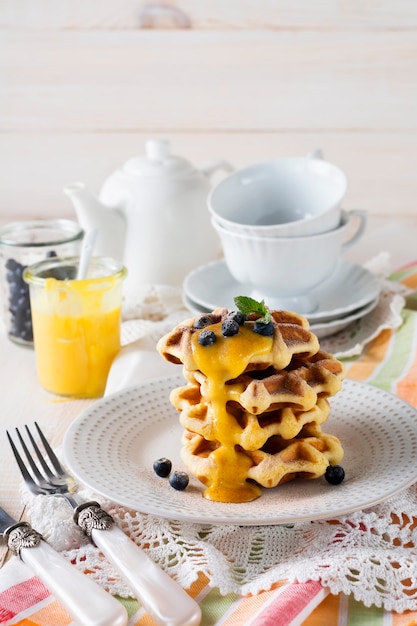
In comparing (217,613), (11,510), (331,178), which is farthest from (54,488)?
(331,178)

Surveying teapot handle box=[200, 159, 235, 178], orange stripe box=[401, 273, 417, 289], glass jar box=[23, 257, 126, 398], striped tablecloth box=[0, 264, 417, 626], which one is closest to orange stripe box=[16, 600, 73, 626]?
striped tablecloth box=[0, 264, 417, 626]

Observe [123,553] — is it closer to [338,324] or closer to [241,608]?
[241,608]

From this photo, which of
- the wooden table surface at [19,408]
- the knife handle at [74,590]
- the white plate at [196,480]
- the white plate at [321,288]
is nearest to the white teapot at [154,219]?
the white plate at [321,288]

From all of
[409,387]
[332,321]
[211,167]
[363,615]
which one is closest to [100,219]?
[211,167]

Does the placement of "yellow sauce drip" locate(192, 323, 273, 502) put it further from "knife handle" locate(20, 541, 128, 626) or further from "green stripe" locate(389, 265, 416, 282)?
"green stripe" locate(389, 265, 416, 282)

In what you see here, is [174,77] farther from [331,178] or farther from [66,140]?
[331,178]
